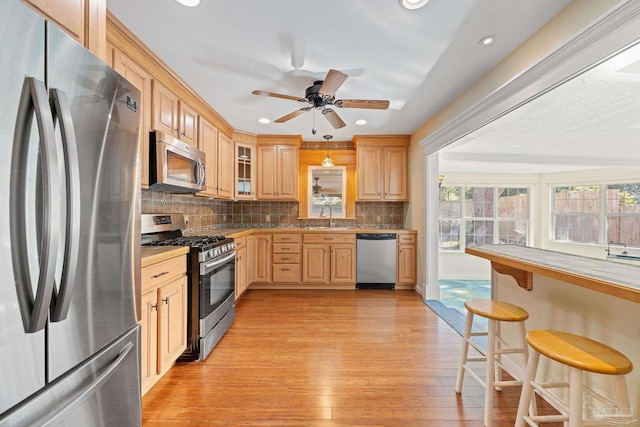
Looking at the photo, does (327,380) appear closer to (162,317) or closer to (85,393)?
(162,317)

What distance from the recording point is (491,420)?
5.15ft

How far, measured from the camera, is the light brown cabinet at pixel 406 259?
436cm

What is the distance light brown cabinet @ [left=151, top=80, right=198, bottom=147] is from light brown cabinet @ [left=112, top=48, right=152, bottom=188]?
0.19 ft

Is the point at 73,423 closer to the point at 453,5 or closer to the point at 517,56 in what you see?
the point at 453,5

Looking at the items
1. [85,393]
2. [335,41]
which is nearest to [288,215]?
[335,41]

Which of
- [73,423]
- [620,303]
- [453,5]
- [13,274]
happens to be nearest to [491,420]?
[620,303]

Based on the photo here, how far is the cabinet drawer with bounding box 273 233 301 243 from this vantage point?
4.36 m

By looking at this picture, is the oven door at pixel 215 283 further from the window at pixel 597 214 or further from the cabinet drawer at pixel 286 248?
the window at pixel 597 214

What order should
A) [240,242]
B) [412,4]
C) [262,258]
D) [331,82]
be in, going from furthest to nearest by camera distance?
[262,258]
[240,242]
[331,82]
[412,4]

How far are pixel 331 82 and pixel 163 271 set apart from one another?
184 centimetres

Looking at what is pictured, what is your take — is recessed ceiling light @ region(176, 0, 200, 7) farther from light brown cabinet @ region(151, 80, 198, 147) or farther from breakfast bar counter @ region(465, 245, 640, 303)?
breakfast bar counter @ region(465, 245, 640, 303)

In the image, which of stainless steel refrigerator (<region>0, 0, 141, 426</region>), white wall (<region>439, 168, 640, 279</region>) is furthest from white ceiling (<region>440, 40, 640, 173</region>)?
stainless steel refrigerator (<region>0, 0, 141, 426</region>)

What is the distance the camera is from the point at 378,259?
435cm

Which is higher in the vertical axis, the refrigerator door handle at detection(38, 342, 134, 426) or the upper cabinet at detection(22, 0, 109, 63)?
the upper cabinet at detection(22, 0, 109, 63)
